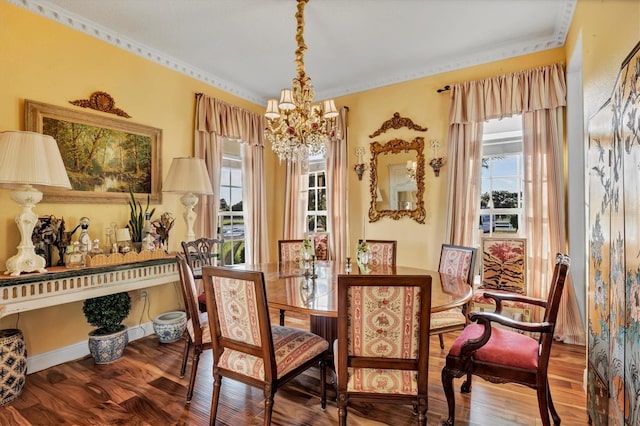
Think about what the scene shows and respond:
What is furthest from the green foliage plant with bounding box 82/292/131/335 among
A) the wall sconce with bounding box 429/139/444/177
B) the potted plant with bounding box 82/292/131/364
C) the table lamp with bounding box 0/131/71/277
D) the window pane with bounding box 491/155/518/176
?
the window pane with bounding box 491/155/518/176

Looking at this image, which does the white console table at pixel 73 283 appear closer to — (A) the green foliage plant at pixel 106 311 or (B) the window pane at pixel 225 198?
(A) the green foliage plant at pixel 106 311

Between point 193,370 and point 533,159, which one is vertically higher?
point 533,159

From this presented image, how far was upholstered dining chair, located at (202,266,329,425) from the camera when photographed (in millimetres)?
1628

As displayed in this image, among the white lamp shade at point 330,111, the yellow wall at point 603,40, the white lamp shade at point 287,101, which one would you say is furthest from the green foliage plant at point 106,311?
the yellow wall at point 603,40

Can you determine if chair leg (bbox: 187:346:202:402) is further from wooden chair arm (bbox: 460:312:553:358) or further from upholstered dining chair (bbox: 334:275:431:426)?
wooden chair arm (bbox: 460:312:553:358)

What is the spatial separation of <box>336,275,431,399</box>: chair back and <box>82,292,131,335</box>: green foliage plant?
2266 millimetres

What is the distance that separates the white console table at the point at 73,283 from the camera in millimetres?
2176

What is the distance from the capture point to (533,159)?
→ 3.26m

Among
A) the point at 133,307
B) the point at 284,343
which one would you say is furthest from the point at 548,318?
the point at 133,307

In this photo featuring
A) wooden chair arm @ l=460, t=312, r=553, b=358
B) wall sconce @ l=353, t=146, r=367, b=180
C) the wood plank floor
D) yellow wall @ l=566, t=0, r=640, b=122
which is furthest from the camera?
wall sconce @ l=353, t=146, r=367, b=180

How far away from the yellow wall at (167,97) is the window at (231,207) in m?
0.65

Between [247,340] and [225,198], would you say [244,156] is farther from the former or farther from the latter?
[247,340]

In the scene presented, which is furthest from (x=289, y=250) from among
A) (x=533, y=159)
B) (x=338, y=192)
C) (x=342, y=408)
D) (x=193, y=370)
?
(x=533, y=159)

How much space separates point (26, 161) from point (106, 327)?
1.53 metres
